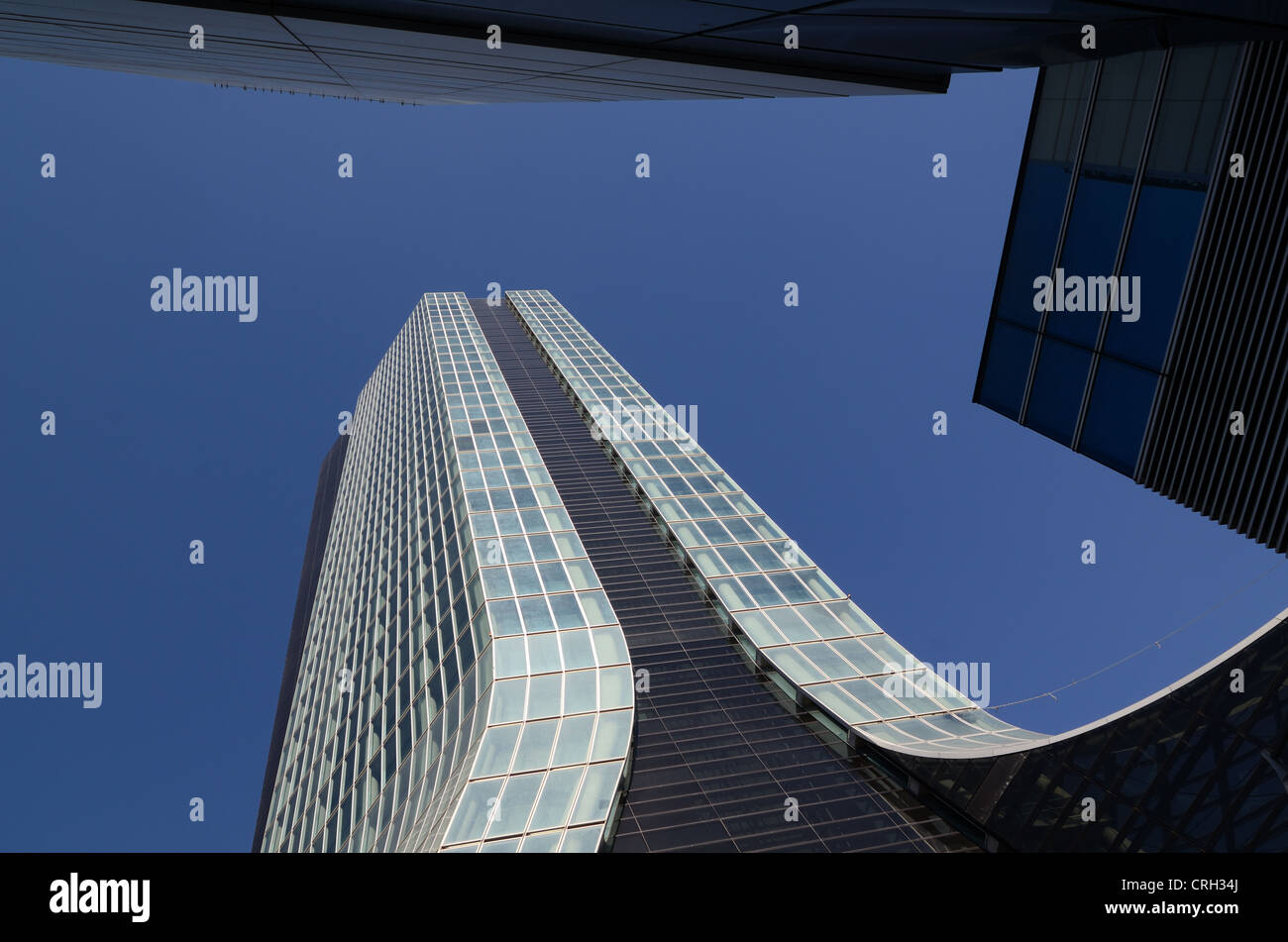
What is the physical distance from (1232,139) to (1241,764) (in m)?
14.0

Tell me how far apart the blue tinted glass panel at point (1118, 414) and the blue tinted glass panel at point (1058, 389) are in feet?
0.83

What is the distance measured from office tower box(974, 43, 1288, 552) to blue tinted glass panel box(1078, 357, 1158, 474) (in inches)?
0.8

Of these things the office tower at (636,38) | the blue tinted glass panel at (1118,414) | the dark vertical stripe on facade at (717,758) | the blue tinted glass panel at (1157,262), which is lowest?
the dark vertical stripe on facade at (717,758)

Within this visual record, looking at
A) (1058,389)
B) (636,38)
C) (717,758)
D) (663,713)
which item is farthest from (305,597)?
(1058,389)

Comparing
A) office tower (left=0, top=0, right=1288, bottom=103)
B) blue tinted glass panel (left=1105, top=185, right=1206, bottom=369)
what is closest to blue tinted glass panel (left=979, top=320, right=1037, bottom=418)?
blue tinted glass panel (left=1105, top=185, right=1206, bottom=369)

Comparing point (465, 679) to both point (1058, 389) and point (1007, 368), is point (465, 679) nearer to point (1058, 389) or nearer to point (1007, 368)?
point (1007, 368)

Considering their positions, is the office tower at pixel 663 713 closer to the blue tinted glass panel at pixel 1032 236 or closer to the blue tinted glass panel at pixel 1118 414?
the blue tinted glass panel at pixel 1118 414

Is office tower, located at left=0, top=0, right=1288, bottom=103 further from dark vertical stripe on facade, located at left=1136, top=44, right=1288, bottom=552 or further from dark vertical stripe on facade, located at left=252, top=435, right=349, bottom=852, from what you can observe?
dark vertical stripe on facade, located at left=252, top=435, right=349, bottom=852

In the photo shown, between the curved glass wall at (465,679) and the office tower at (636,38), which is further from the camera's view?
the curved glass wall at (465,679)

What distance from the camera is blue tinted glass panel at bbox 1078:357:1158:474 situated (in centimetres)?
1023

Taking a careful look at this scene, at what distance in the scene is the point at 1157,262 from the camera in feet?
32.0

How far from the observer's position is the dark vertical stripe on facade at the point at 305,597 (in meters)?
85.9

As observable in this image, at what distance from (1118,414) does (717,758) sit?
18.4 m

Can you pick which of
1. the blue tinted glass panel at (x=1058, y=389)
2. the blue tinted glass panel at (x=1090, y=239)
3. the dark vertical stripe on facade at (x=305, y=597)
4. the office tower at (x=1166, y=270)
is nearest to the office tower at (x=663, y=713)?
the blue tinted glass panel at (x=1058, y=389)
